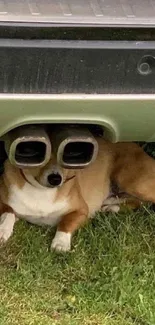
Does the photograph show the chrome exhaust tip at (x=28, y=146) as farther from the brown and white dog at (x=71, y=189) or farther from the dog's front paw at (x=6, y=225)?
the dog's front paw at (x=6, y=225)

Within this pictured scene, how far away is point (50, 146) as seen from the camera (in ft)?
9.52

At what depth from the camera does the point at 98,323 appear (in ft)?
10.4

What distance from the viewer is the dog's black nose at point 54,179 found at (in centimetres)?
394

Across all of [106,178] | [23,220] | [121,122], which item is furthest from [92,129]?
[106,178]

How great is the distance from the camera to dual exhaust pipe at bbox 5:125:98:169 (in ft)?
9.35

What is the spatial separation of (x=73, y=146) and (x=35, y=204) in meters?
1.32

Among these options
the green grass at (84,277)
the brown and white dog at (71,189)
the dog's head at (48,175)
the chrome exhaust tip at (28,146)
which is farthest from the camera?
the brown and white dog at (71,189)

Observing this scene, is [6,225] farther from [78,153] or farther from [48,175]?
[78,153]

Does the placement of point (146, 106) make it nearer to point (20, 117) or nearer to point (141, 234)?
point (20, 117)

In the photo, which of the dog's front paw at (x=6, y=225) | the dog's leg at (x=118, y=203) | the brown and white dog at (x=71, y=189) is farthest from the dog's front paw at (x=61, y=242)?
the dog's leg at (x=118, y=203)

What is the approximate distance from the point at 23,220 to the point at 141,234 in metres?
0.70

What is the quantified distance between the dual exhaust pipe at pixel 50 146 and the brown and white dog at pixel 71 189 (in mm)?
798

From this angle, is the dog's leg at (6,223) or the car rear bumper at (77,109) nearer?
the car rear bumper at (77,109)

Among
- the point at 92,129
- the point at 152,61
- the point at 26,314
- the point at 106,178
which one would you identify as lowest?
the point at 106,178
